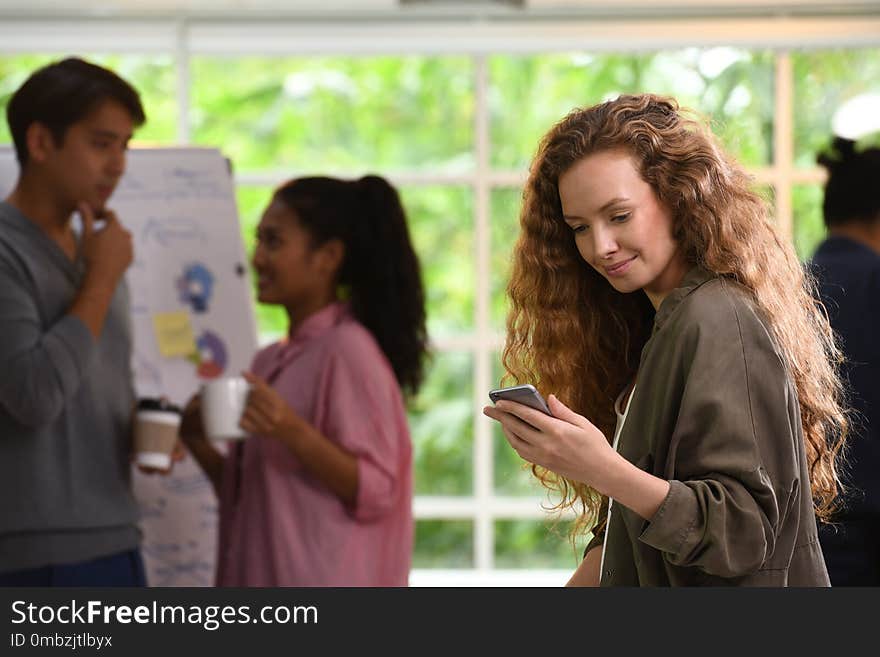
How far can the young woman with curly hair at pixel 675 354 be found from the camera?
122 cm

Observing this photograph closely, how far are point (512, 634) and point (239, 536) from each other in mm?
1295

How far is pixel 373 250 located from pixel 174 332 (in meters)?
0.67

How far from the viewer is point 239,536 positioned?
2496 mm

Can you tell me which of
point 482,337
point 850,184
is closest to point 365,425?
point 850,184

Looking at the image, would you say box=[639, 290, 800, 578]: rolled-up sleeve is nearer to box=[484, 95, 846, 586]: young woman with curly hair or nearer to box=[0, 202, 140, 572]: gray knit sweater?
box=[484, 95, 846, 586]: young woman with curly hair

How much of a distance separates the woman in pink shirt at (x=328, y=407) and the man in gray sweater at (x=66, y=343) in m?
0.31

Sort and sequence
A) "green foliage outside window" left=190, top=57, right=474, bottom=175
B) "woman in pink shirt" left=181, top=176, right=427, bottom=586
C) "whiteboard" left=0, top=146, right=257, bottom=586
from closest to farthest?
"woman in pink shirt" left=181, top=176, right=427, bottom=586, "whiteboard" left=0, top=146, right=257, bottom=586, "green foliage outside window" left=190, top=57, right=474, bottom=175

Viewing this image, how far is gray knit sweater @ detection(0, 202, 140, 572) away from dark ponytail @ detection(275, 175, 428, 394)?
25.1 inches

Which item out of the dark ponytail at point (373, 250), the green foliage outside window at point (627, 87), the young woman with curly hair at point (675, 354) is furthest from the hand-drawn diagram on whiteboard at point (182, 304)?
the green foliage outside window at point (627, 87)

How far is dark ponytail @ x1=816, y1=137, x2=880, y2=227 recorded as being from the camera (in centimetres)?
245

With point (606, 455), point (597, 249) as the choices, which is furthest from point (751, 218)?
point (606, 455)

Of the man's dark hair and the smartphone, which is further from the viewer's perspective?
the man's dark hair

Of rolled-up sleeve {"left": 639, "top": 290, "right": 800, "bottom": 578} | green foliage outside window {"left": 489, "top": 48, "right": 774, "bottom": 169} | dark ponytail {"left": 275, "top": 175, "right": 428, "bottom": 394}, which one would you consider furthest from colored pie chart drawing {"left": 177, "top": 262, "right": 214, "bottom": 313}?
green foliage outside window {"left": 489, "top": 48, "right": 774, "bottom": 169}

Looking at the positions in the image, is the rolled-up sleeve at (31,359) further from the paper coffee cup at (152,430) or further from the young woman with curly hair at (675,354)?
the young woman with curly hair at (675,354)
